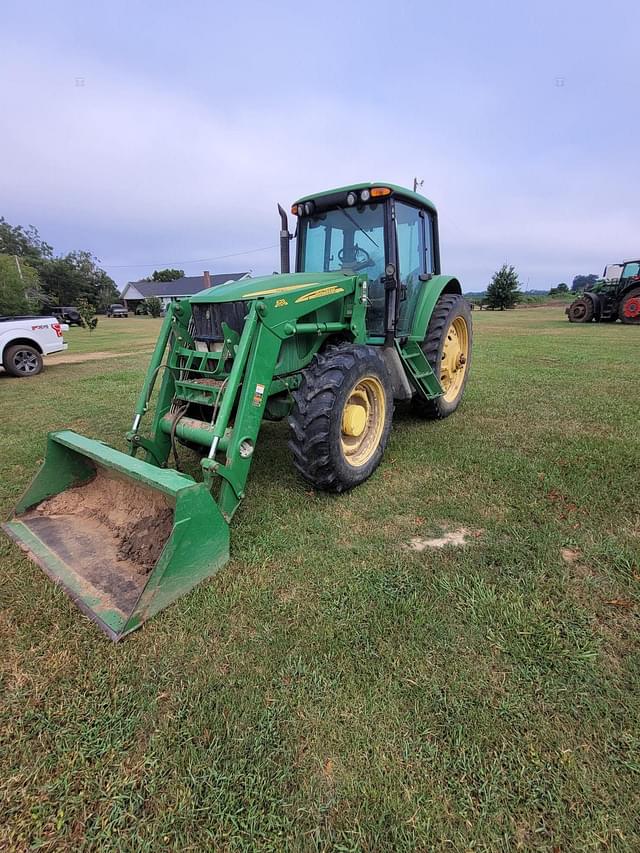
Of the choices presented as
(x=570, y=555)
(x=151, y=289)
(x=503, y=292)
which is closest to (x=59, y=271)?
(x=151, y=289)

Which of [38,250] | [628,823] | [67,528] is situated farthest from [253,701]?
[38,250]

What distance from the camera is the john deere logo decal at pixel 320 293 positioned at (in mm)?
3332

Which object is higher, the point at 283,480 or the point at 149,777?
the point at 283,480

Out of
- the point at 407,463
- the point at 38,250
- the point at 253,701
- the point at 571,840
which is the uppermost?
the point at 38,250

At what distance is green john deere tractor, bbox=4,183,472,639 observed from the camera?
7.95 ft

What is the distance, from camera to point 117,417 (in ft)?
20.0

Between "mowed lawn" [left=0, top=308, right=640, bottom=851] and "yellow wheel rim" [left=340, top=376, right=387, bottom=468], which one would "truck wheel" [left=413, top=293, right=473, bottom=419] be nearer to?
"yellow wheel rim" [left=340, top=376, right=387, bottom=468]

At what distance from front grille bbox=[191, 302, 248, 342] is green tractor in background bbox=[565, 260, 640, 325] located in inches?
789

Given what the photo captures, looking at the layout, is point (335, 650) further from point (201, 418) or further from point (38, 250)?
point (38, 250)

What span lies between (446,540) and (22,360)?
10594 mm

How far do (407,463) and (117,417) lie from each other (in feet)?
13.9

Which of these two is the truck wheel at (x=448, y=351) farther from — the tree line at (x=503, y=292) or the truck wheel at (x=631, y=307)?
the tree line at (x=503, y=292)

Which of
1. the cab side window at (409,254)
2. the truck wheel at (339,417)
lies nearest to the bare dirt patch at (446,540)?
the truck wheel at (339,417)

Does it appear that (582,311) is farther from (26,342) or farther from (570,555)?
(26,342)
